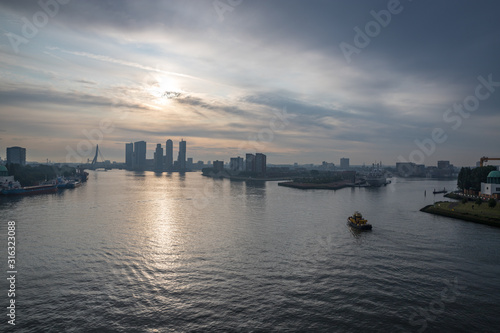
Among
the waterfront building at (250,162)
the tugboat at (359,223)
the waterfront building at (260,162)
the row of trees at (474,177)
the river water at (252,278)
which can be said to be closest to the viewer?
the river water at (252,278)

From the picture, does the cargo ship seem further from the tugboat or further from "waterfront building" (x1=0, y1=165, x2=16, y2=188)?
the tugboat

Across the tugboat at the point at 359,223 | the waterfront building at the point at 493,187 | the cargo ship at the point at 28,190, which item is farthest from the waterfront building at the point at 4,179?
the waterfront building at the point at 493,187

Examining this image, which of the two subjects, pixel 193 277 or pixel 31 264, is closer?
pixel 193 277

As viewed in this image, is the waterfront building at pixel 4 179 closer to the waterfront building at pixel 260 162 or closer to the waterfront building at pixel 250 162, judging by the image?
the waterfront building at pixel 260 162

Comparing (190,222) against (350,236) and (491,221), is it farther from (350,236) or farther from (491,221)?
(491,221)

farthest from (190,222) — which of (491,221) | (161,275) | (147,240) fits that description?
(491,221)

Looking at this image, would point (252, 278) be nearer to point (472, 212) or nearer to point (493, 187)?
point (472, 212)

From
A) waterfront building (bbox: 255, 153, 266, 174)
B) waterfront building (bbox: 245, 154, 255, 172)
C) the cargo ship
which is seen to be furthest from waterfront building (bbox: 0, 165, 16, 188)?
waterfront building (bbox: 245, 154, 255, 172)
